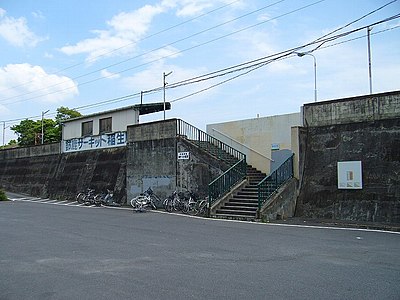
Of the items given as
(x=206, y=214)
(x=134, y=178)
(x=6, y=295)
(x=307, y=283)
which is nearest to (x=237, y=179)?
(x=206, y=214)

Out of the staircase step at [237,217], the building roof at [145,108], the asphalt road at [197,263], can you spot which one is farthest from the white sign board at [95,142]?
the asphalt road at [197,263]

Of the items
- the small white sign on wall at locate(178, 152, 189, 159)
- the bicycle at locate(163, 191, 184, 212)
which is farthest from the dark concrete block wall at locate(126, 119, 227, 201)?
the bicycle at locate(163, 191, 184, 212)

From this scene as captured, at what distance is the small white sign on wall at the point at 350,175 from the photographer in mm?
15711

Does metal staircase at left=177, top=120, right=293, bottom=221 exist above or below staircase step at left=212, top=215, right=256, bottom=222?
above

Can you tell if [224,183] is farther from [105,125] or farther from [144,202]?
[105,125]

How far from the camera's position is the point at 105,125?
2995cm

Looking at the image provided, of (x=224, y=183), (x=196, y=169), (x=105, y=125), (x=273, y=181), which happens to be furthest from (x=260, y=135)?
(x=105, y=125)

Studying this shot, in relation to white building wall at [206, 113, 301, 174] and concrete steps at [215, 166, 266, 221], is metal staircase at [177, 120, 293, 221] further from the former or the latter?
white building wall at [206, 113, 301, 174]

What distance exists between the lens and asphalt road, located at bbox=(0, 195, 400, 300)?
6.12 meters

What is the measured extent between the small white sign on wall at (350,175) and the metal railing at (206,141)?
6459 mm

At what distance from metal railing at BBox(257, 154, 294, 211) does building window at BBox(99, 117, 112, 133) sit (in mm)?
15632

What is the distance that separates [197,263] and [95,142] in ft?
75.3

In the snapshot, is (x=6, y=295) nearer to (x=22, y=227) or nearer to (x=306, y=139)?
(x=22, y=227)

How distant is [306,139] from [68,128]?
861 inches
